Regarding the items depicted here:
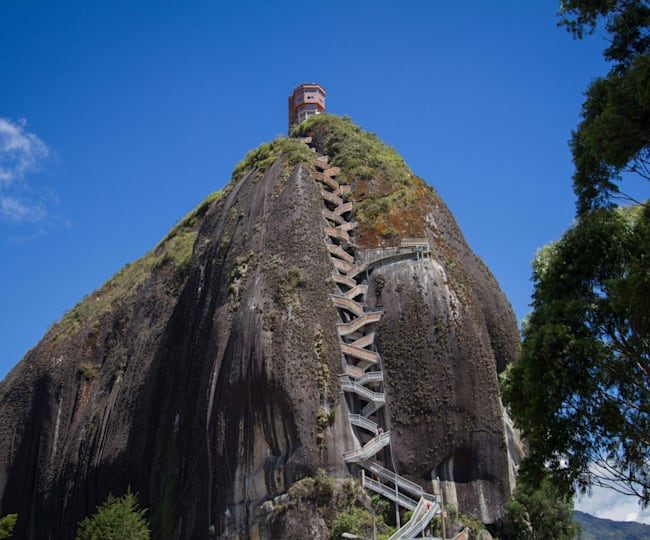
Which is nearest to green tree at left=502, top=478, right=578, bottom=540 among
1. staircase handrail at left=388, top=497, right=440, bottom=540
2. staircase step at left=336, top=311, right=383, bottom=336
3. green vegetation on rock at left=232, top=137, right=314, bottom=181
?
staircase handrail at left=388, top=497, right=440, bottom=540

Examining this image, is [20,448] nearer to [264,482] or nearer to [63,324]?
[63,324]

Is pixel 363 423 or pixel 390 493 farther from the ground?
pixel 363 423

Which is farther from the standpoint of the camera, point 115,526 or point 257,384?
point 257,384

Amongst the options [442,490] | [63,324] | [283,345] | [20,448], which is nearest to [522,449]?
[442,490]

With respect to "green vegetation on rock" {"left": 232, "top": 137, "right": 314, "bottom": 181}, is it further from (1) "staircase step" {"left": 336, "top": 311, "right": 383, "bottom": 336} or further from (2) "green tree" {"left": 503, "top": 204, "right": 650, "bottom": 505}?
(2) "green tree" {"left": 503, "top": 204, "right": 650, "bottom": 505}

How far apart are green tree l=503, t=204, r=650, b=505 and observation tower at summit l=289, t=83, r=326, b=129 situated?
67.1m

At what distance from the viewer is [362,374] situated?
150 ft

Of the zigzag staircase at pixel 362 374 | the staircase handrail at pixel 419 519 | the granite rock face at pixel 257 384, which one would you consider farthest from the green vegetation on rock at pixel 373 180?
the staircase handrail at pixel 419 519

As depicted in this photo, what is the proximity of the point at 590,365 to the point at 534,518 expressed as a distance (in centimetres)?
2487

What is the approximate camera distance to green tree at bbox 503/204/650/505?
69.7 feet

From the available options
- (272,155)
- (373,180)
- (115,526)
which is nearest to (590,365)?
(115,526)

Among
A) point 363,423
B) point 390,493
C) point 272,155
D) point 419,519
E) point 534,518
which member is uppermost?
→ point 272,155

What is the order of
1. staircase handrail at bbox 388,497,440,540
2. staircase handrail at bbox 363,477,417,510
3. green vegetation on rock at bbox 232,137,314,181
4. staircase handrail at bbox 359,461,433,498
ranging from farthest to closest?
green vegetation on rock at bbox 232,137,314,181 < staircase handrail at bbox 359,461,433,498 < staircase handrail at bbox 363,477,417,510 < staircase handrail at bbox 388,497,440,540

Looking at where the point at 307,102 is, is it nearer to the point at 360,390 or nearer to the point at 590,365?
the point at 360,390
